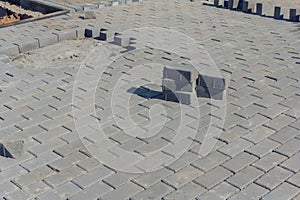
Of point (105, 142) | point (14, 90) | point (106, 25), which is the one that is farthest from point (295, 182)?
point (106, 25)

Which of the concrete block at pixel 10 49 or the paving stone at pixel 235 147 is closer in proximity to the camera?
the paving stone at pixel 235 147

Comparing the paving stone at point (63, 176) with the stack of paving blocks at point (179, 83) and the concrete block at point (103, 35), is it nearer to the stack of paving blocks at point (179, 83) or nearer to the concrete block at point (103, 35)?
the stack of paving blocks at point (179, 83)

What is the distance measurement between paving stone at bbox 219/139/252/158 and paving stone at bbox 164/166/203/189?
427mm

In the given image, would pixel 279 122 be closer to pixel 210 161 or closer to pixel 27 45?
pixel 210 161

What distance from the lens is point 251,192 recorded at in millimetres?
3445

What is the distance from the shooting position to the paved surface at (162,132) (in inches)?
139

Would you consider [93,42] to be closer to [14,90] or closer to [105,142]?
[14,90]

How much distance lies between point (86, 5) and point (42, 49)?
9.39 ft

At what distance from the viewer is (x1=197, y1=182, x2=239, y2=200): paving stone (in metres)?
3.39

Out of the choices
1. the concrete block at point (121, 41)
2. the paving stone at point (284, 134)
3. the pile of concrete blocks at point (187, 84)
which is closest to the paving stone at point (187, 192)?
the paving stone at point (284, 134)

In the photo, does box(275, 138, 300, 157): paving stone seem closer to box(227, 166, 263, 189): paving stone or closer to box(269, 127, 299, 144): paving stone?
box(269, 127, 299, 144): paving stone

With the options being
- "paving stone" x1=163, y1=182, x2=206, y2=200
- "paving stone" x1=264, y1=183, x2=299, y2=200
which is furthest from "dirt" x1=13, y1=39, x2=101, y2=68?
"paving stone" x1=264, y1=183, x2=299, y2=200

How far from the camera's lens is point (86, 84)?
5473 mm

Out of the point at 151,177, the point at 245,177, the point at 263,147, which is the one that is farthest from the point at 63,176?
the point at 263,147
